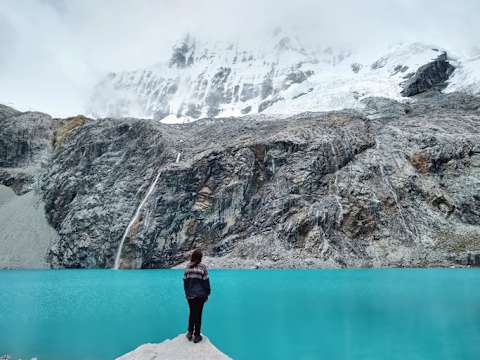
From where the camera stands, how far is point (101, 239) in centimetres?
6988

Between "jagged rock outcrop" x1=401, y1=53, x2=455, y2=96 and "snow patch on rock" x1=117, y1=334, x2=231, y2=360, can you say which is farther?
"jagged rock outcrop" x1=401, y1=53, x2=455, y2=96

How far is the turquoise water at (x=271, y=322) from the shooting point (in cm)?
1538

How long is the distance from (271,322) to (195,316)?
8981 mm

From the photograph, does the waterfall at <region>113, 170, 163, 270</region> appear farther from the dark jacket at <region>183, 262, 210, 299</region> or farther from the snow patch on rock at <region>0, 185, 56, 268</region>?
the dark jacket at <region>183, 262, 210, 299</region>

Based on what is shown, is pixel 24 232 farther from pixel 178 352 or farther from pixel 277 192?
pixel 178 352

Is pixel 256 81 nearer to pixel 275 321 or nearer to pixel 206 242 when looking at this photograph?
pixel 206 242

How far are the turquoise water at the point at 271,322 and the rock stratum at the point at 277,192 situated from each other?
30329 millimetres

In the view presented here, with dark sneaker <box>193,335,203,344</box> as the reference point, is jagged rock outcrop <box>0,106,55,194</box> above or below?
above

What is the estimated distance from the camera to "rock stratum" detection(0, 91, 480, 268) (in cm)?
Answer: 6138

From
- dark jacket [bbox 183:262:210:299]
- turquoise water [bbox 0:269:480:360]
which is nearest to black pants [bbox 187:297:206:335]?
dark jacket [bbox 183:262:210:299]

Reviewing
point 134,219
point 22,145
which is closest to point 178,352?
point 134,219

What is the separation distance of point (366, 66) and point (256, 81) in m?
47.8

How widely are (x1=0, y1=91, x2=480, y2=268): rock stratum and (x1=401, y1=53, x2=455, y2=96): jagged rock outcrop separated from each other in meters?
21.6

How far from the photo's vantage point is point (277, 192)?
68.9 meters
